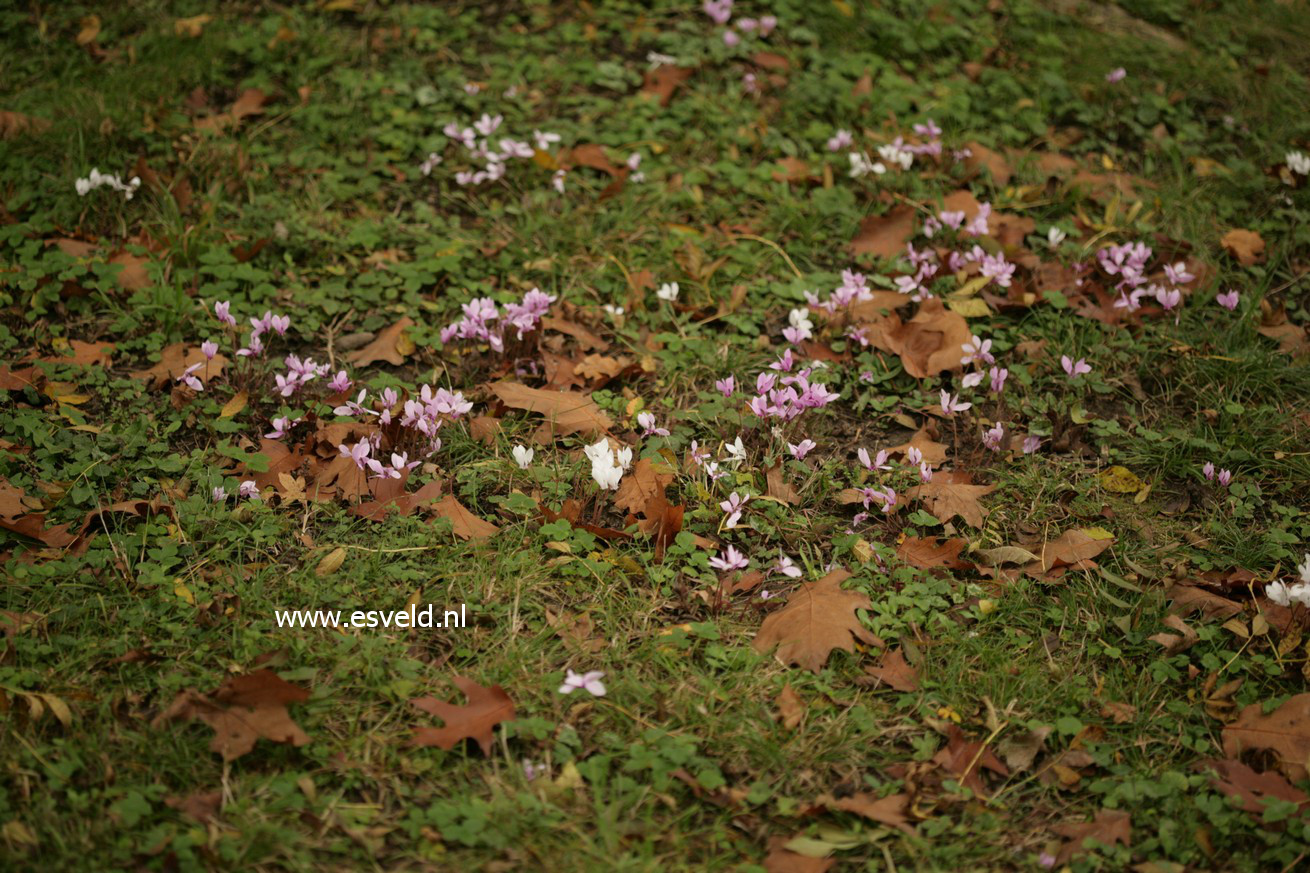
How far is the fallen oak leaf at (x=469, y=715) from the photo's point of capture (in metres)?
2.45

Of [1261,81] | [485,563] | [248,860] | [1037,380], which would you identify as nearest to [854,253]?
[1037,380]

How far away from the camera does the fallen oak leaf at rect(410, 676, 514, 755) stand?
245 cm

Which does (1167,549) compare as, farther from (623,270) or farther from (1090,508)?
(623,270)

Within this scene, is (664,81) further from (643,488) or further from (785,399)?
(643,488)

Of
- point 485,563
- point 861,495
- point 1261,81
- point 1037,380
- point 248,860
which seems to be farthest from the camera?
point 1261,81

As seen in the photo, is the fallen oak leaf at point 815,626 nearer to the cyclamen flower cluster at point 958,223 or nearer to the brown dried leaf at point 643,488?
the brown dried leaf at point 643,488

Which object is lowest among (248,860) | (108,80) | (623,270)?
(248,860)

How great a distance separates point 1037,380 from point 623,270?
1.60 metres

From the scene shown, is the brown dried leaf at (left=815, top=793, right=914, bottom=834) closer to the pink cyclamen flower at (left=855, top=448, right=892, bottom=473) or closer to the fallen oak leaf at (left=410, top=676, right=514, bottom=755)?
the fallen oak leaf at (left=410, top=676, right=514, bottom=755)

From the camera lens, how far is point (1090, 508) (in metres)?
3.19

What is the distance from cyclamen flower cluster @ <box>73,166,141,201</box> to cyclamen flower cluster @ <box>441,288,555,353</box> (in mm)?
1476

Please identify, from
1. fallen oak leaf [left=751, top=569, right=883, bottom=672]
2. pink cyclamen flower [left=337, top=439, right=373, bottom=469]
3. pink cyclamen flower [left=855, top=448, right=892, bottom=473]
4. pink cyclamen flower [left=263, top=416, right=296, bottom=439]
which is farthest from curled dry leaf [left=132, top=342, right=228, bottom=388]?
pink cyclamen flower [left=855, top=448, right=892, bottom=473]

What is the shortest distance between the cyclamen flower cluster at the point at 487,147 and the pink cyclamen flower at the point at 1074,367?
212cm

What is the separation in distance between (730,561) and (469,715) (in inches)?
33.9
